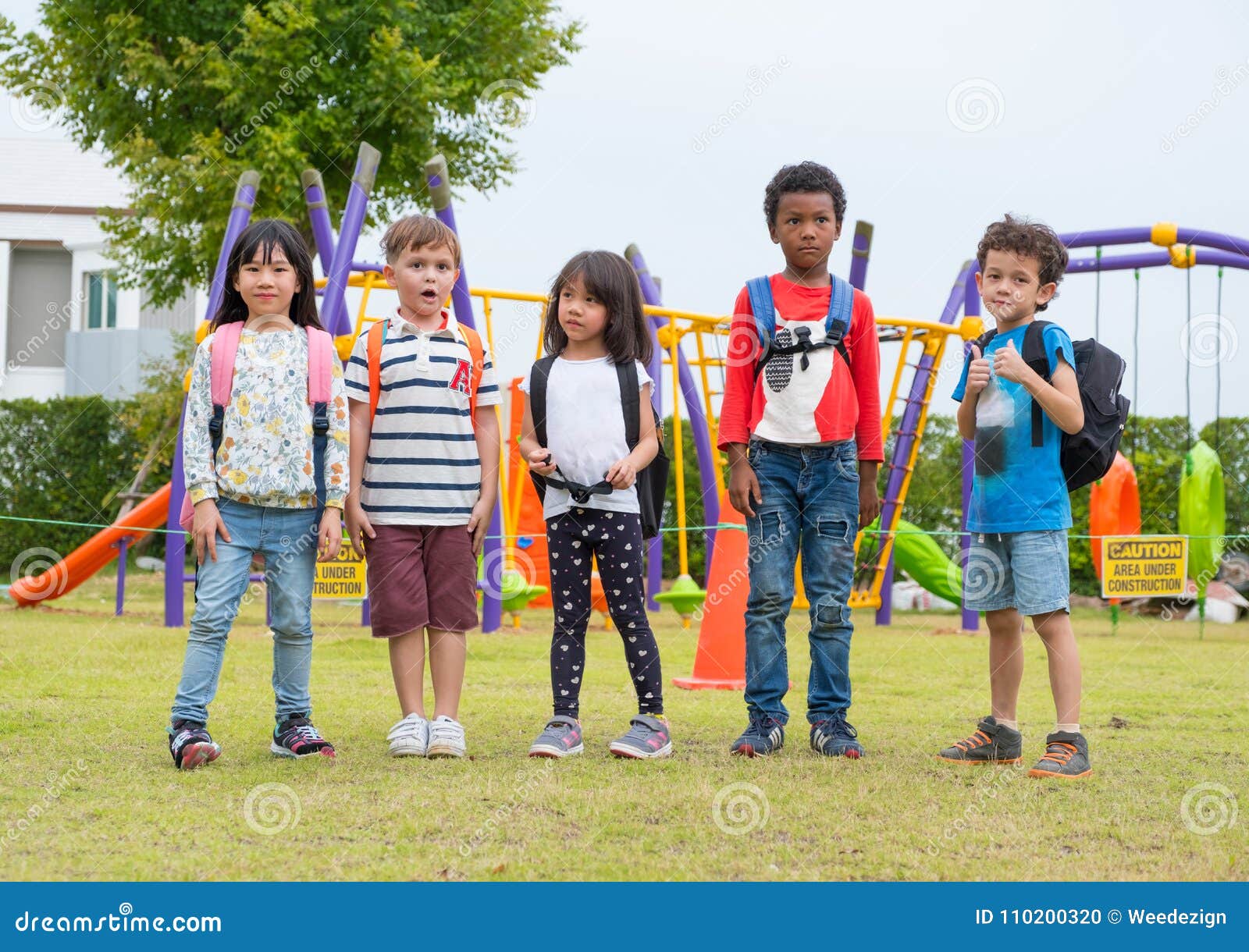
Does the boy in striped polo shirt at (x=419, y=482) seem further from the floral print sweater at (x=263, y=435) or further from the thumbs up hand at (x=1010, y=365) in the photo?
the thumbs up hand at (x=1010, y=365)

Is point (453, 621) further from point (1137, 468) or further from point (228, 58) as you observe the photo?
point (228, 58)

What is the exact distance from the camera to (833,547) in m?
3.55

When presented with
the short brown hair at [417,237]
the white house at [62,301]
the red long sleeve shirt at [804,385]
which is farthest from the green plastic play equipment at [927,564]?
the white house at [62,301]

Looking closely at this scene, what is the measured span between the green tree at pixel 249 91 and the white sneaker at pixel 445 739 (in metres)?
10.5

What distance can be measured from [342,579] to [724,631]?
2.84 m

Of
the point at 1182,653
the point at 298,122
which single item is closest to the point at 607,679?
the point at 1182,653

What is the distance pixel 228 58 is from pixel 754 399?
37.8 feet

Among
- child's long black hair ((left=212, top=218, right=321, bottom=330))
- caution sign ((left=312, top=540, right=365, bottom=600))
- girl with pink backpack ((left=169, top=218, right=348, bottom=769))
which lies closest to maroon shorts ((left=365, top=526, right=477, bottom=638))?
girl with pink backpack ((left=169, top=218, right=348, bottom=769))

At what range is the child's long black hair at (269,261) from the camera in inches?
133

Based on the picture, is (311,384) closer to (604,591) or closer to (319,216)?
(604,591)

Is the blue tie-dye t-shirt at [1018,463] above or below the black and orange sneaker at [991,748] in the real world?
above

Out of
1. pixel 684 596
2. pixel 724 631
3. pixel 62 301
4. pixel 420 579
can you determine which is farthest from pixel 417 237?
pixel 62 301

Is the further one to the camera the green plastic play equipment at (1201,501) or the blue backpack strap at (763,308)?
the green plastic play equipment at (1201,501)

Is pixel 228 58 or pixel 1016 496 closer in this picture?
pixel 1016 496
